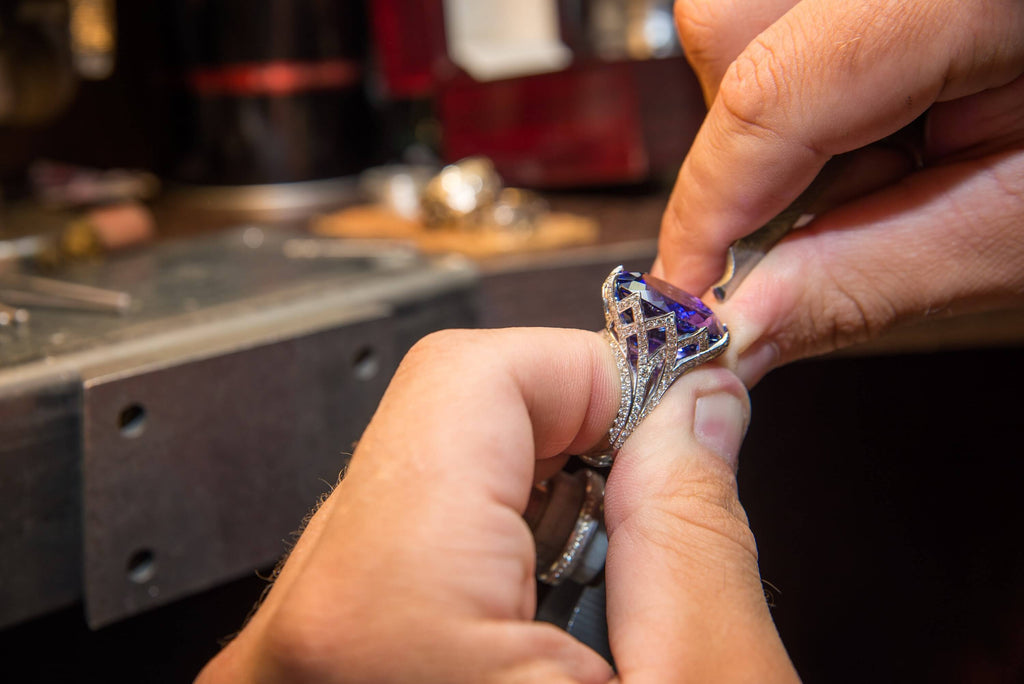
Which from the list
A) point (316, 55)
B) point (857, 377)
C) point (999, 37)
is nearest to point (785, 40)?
point (999, 37)

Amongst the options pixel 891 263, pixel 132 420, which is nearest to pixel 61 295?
pixel 132 420

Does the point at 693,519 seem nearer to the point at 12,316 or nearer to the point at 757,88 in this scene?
the point at 757,88

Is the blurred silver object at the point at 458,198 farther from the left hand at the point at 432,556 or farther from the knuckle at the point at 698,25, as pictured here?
the left hand at the point at 432,556

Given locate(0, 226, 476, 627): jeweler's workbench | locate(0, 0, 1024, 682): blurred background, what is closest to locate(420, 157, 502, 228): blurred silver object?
locate(0, 0, 1024, 682): blurred background

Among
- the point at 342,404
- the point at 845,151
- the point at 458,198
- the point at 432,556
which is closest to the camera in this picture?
the point at 432,556

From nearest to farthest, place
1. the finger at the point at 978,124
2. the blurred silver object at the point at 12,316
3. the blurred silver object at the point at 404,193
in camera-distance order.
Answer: the finger at the point at 978,124
the blurred silver object at the point at 12,316
the blurred silver object at the point at 404,193

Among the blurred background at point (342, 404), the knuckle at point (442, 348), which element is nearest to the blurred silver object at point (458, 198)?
the blurred background at point (342, 404)

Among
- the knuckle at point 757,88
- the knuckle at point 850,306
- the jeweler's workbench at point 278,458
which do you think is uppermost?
Answer: the knuckle at point 757,88
